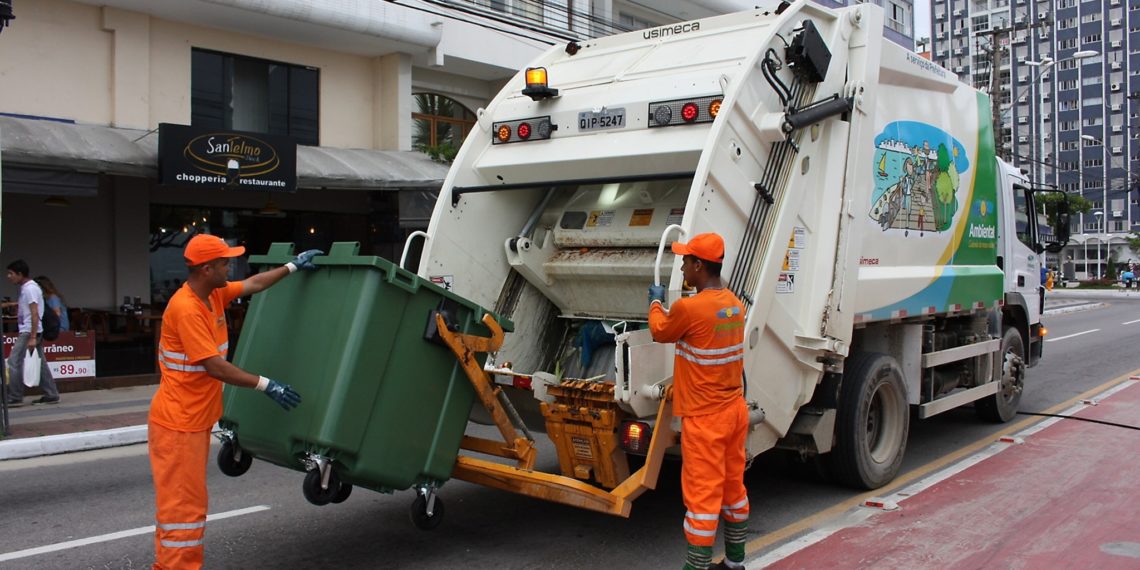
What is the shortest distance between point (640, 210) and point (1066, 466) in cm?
372

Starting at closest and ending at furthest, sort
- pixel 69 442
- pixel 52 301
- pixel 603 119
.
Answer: pixel 603 119, pixel 69 442, pixel 52 301

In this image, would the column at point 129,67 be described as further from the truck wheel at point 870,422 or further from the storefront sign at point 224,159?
the truck wheel at point 870,422

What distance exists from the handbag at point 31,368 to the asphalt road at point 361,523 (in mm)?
2830

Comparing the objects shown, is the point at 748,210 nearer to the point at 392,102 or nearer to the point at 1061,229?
the point at 1061,229

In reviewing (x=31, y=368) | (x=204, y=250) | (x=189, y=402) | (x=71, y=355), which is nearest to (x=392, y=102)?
(x=71, y=355)

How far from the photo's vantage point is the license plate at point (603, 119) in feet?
17.8

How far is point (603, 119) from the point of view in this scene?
5.49 metres

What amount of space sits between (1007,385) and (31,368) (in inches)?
383

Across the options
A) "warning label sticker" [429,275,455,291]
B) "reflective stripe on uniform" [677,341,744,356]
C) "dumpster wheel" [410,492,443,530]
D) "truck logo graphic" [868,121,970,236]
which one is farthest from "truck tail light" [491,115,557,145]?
"dumpster wheel" [410,492,443,530]

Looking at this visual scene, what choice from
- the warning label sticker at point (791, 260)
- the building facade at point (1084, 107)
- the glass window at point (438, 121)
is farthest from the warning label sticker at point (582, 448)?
the building facade at point (1084, 107)

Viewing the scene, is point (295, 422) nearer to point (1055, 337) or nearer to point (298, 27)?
point (298, 27)

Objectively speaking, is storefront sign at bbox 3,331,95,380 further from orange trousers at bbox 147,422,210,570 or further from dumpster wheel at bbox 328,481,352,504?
orange trousers at bbox 147,422,210,570

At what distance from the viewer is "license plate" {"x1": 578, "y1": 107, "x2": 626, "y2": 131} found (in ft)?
17.8

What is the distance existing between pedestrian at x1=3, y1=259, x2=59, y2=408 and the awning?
1.19m
